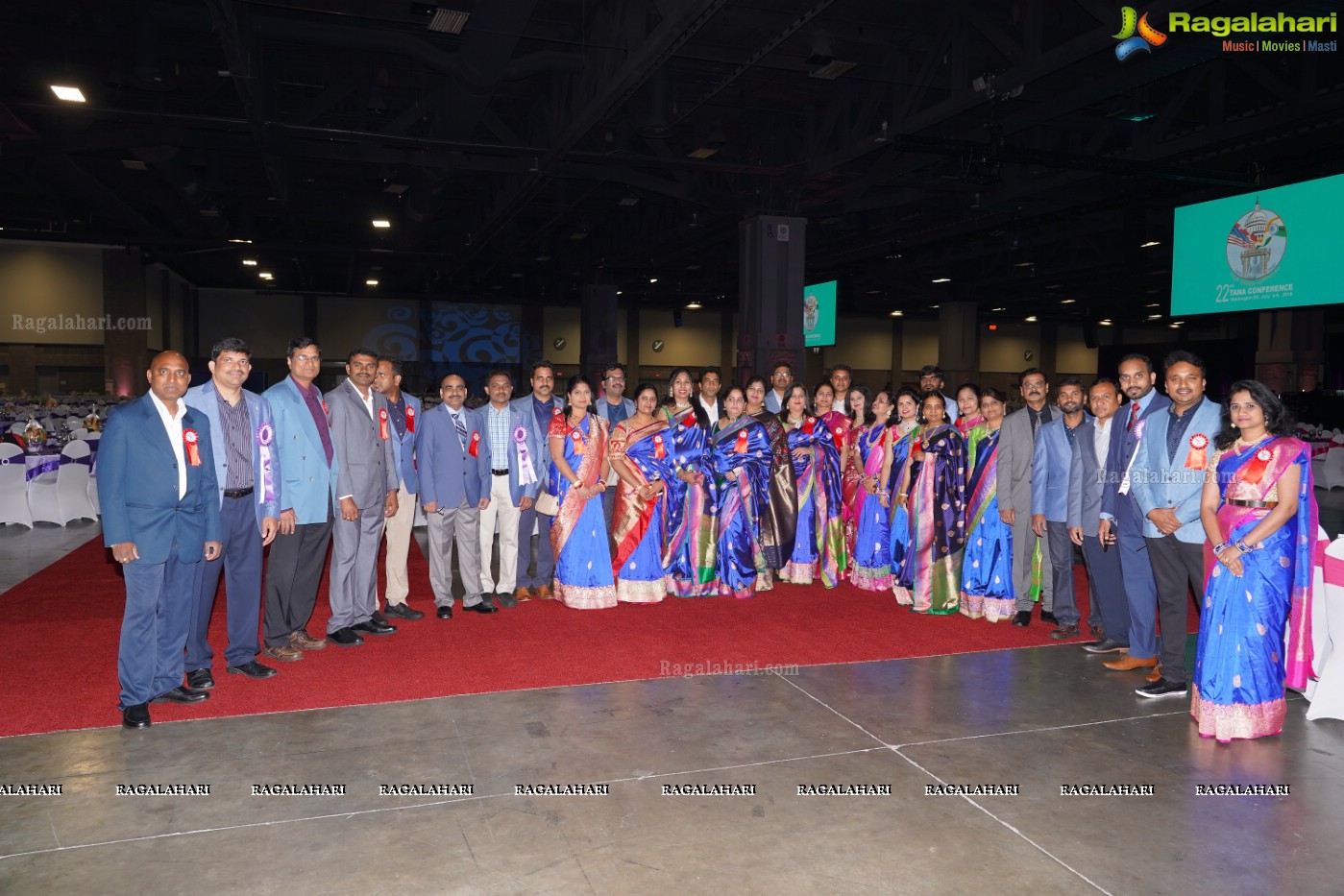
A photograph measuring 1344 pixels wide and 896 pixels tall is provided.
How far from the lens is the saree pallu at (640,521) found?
5.57m

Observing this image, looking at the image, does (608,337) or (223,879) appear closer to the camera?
(223,879)

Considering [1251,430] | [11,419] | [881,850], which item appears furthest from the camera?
[11,419]

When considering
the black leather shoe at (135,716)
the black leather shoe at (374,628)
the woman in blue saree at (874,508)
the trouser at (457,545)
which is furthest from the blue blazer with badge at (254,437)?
the woman in blue saree at (874,508)

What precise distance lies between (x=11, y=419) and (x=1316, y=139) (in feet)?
56.9

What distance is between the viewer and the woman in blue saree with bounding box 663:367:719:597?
5762 millimetres

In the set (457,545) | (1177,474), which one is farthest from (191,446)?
(1177,474)

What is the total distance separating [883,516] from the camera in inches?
233

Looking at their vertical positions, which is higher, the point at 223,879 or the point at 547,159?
the point at 547,159

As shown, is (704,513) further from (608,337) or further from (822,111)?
(608,337)

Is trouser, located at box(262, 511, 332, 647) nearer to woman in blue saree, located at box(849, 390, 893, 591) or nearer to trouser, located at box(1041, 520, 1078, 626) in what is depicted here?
woman in blue saree, located at box(849, 390, 893, 591)

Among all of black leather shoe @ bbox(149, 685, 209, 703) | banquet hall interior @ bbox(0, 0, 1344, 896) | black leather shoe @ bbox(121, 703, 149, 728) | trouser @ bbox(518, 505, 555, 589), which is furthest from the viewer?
trouser @ bbox(518, 505, 555, 589)

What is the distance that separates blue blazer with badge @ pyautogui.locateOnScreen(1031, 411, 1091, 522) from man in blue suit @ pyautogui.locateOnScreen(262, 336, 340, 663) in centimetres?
388

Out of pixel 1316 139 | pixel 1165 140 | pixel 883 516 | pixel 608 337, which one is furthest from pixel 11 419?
pixel 1316 139

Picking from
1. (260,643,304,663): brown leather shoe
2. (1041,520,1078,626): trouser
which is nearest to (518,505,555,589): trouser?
(260,643,304,663): brown leather shoe
